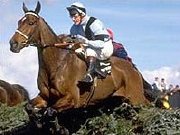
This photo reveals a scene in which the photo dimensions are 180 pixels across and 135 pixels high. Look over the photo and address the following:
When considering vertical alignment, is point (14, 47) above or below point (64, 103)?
above

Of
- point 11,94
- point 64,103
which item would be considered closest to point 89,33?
point 64,103

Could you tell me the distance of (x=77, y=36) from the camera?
13.7 metres

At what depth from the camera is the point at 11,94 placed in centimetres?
2089

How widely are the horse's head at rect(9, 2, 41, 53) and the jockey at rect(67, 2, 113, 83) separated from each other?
745mm

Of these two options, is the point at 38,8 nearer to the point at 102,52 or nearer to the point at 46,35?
the point at 46,35

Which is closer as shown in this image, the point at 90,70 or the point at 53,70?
the point at 53,70

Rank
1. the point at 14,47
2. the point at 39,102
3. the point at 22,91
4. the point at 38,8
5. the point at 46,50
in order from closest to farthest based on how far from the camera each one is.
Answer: the point at 14,47, the point at 39,102, the point at 38,8, the point at 46,50, the point at 22,91

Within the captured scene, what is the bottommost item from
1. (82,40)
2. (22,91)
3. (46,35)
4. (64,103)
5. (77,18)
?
(22,91)

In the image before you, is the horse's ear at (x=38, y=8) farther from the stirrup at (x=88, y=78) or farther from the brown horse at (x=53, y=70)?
the stirrup at (x=88, y=78)

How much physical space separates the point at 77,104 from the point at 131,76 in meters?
1.97

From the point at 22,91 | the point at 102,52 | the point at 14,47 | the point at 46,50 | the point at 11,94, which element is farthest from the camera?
the point at 22,91

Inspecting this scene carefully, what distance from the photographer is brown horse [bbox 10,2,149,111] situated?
42.9ft

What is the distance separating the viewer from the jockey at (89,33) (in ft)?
44.4

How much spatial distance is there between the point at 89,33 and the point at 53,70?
3.32ft
